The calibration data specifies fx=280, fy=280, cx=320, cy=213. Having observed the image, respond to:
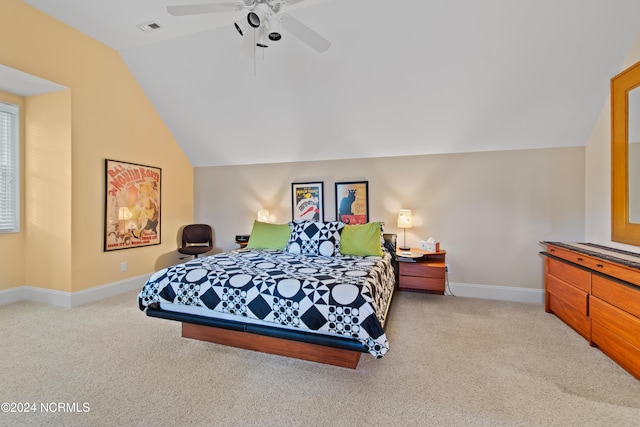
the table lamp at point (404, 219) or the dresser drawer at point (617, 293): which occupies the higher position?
the table lamp at point (404, 219)

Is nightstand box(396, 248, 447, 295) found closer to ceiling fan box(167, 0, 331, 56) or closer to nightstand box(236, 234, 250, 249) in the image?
nightstand box(236, 234, 250, 249)

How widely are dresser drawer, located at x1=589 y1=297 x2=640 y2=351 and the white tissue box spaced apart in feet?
5.15

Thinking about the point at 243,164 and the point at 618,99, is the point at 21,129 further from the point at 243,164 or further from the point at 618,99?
the point at 618,99

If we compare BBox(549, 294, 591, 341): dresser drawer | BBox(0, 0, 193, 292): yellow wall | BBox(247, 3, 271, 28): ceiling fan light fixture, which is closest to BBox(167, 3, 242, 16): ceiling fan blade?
BBox(247, 3, 271, 28): ceiling fan light fixture

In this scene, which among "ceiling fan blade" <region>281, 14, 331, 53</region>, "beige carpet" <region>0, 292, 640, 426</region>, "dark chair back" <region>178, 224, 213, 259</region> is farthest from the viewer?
"dark chair back" <region>178, 224, 213, 259</region>

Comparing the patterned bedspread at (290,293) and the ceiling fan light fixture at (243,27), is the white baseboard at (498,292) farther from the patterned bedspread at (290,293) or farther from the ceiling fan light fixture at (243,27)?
the ceiling fan light fixture at (243,27)

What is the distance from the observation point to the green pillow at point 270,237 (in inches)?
149

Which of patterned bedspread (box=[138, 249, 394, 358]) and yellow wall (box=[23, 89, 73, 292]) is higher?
yellow wall (box=[23, 89, 73, 292])

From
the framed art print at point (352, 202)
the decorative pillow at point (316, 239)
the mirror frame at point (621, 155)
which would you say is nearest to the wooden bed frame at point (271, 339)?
the decorative pillow at point (316, 239)

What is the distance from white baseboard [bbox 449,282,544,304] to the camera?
3640 millimetres

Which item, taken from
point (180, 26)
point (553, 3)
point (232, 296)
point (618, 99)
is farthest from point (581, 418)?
point (180, 26)

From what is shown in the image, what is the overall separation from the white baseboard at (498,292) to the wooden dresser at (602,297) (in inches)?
21.1

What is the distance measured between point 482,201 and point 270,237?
295 cm

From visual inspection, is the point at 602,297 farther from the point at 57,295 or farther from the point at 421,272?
the point at 57,295
